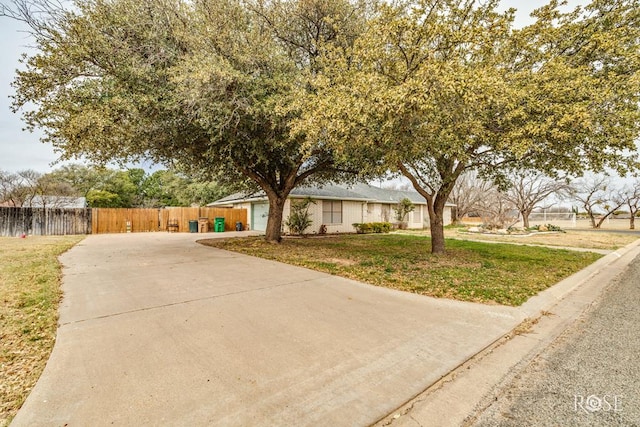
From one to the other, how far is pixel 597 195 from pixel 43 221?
4326 centimetres

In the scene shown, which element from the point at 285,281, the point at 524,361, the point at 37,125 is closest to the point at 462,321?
the point at 524,361

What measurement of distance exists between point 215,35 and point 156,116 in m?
2.54

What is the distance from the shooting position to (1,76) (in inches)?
287

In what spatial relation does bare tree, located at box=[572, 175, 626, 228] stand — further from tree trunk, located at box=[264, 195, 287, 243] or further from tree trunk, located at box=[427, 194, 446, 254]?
tree trunk, located at box=[264, 195, 287, 243]

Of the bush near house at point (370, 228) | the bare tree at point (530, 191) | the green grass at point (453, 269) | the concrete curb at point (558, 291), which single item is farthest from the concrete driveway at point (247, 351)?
the bare tree at point (530, 191)

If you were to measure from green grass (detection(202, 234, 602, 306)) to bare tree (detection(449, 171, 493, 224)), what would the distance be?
19810 millimetres

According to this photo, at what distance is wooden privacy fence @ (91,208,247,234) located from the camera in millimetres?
17219

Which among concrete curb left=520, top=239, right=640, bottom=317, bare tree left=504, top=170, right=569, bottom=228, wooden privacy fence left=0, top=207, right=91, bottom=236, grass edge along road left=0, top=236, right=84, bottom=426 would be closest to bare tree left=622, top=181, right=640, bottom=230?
bare tree left=504, top=170, right=569, bottom=228

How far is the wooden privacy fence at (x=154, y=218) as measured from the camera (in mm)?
17219

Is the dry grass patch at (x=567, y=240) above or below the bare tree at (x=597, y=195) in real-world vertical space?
below

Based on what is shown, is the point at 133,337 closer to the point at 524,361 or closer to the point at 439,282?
the point at 524,361

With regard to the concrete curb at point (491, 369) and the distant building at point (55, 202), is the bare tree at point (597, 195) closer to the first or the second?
the concrete curb at point (491, 369)

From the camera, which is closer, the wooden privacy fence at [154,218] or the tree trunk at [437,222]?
the tree trunk at [437,222]

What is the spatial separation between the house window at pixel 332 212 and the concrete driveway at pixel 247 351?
38.2 feet
